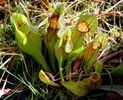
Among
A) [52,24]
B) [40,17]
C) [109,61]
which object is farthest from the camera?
[40,17]

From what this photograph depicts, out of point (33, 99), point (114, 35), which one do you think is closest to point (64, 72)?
point (33, 99)

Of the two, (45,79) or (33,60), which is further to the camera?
(33,60)

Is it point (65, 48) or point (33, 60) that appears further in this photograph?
point (33, 60)

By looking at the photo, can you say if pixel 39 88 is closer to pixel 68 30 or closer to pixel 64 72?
pixel 64 72

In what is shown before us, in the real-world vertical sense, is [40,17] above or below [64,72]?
above
